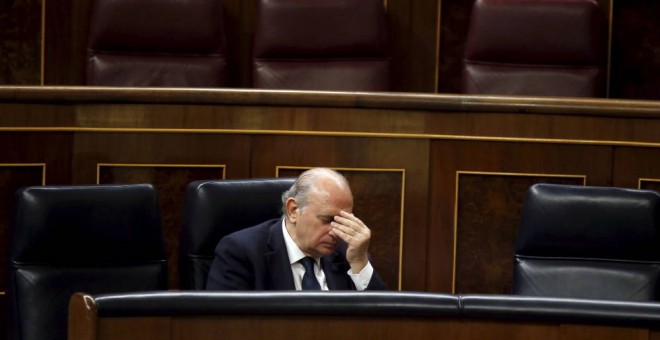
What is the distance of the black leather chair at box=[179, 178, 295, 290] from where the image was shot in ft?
7.08

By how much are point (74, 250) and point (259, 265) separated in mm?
345

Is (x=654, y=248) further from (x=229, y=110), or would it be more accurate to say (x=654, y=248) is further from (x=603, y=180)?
(x=229, y=110)

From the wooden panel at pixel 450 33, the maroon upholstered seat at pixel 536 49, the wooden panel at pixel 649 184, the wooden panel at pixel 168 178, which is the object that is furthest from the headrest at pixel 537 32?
the wooden panel at pixel 168 178

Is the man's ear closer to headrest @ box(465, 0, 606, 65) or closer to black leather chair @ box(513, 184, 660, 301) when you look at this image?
black leather chair @ box(513, 184, 660, 301)

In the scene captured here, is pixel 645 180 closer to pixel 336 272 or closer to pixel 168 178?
pixel 336 272

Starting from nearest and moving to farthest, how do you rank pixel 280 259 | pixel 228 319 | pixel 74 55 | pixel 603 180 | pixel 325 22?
pixel 228 319, pixel 280 259, pixel 603 180, pixel 325 22, pixel 74 55

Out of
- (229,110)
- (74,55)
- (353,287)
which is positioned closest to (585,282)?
(353,287)

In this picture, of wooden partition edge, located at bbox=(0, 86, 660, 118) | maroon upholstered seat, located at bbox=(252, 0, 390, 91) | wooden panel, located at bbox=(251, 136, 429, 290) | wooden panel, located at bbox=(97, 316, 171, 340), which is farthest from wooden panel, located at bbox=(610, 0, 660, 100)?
wooden panel, located at bbox=(97, 316, 171, 340)

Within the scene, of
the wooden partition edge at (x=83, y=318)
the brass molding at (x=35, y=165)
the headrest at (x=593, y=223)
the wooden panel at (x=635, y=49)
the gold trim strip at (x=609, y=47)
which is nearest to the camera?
the wooden partition edge at (x=83, y=318)

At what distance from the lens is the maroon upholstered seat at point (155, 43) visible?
3.50m

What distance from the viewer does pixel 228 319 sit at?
1.35m

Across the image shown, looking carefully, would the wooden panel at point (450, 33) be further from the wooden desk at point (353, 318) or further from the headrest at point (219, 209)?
the wooden desk at point (353, 318)

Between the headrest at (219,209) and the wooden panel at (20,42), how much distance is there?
1853 millimetres

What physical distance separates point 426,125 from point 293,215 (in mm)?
764
